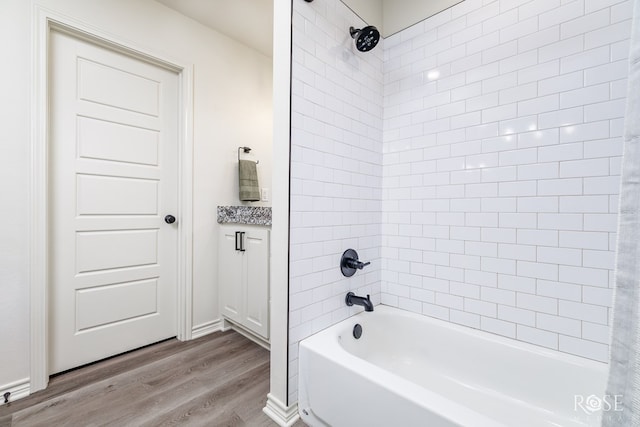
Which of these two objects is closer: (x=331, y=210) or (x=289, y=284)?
(x=289, y=284)

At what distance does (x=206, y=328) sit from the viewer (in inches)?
90.2

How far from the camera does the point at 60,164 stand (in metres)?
1.69

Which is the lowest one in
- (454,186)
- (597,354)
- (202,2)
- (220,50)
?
(597,354)

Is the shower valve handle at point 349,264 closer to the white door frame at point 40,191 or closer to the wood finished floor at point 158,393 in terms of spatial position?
the wood finished floor at point 158,393

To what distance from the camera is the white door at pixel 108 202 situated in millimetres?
1699

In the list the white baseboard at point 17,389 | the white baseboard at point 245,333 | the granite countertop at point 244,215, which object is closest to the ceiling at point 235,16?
the granite countertop at point 244,215

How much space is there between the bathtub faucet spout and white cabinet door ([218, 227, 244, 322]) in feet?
3.06

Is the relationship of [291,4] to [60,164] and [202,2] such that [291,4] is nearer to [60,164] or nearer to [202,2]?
[202,2]

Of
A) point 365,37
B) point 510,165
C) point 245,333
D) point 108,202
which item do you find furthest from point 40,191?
point 510,165

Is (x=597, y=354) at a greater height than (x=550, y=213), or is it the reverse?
(x=550, y=213)

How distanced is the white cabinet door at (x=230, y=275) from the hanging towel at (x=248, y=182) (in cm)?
38

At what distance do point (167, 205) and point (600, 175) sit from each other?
8.63 feet

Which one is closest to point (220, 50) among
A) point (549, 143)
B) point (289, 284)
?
point (289, 284)

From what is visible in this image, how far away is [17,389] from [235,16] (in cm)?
284
